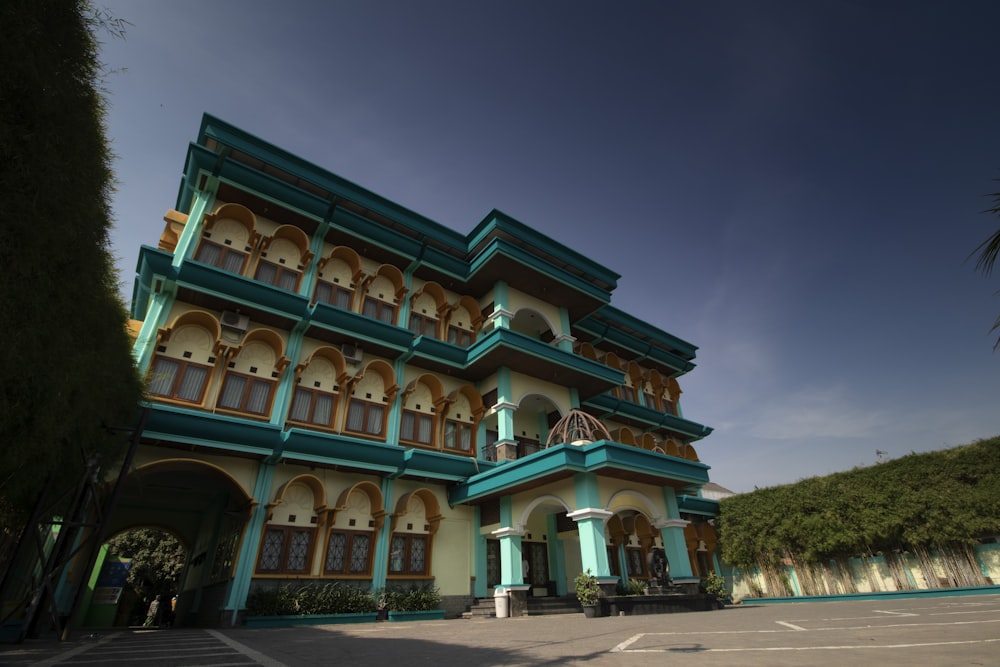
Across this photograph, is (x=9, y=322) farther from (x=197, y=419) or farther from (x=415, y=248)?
(x=415, y=248)

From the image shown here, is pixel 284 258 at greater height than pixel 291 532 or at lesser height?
greater

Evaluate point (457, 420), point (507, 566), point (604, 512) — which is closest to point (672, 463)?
point (604, 512)

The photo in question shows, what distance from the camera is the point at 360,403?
15.0 meters

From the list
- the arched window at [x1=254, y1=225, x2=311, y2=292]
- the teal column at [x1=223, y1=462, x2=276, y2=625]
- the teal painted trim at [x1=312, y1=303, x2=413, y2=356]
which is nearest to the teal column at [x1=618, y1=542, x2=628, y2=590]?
the teal painted trim at [x1=312, y1=303, x2=413, y2=356]

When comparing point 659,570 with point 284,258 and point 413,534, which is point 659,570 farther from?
point 284,258

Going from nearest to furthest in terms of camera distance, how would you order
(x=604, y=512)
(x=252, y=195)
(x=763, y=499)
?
(x=604, y=512) → (x=252, y=195) → (x=763, y=499)

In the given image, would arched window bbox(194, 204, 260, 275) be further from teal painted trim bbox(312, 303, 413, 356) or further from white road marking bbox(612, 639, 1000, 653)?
white road marking bbox(612, 639, 1000, 653)

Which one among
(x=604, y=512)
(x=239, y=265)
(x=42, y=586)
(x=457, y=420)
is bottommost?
(x=42, y=586)

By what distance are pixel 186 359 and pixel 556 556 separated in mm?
13186

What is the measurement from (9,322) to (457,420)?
43.7 ft

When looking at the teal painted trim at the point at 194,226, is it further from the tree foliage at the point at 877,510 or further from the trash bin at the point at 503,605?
the tree foliage at the point at 877,510

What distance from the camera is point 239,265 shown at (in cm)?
1459

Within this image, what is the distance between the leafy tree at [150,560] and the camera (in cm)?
2472

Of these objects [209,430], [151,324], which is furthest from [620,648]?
[151,324]
